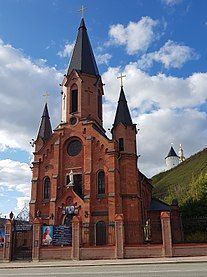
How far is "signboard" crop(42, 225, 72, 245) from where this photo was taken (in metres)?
27.9

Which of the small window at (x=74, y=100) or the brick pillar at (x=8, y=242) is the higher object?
the small window at (x=74, y=100)

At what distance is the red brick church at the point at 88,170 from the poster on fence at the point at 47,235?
3920 millimetres

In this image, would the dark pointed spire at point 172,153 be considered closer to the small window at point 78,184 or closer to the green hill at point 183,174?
the green hill at point 183,174

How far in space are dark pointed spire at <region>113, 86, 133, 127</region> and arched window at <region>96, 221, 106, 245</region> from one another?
423 inches

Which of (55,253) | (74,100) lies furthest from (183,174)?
(55,253)

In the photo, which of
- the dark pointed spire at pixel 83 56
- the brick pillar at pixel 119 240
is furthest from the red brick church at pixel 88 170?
the brick pillar at pixel 119 240

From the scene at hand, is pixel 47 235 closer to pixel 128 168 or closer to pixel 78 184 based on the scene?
pixel 78 184

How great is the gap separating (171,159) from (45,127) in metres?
99.4

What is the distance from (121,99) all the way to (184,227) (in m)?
17.4

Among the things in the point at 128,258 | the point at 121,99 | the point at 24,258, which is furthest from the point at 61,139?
the point at 128,258

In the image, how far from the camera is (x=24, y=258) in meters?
28.8

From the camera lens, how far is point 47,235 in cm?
2811

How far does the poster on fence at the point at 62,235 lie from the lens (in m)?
27.9

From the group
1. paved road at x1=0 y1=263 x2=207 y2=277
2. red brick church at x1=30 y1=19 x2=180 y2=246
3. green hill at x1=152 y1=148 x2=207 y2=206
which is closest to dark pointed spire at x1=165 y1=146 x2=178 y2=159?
green hill at x1=152 y1=148 x2=207 y2=206
